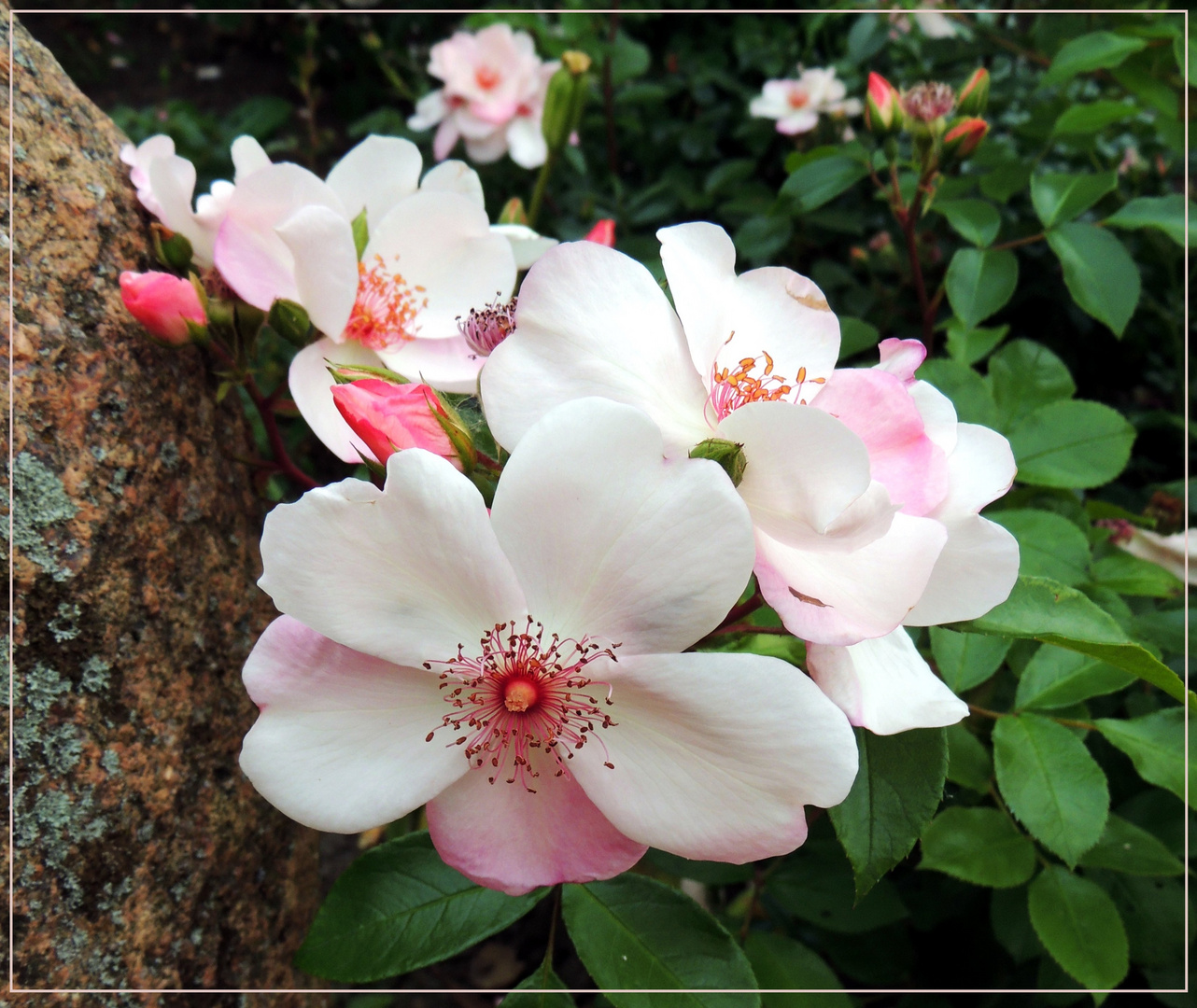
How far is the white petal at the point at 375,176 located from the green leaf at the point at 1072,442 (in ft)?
2.79

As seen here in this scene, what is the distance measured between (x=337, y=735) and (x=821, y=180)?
1.20 m

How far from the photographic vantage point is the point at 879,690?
27.0 inches

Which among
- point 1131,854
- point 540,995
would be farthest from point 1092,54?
point 540,995

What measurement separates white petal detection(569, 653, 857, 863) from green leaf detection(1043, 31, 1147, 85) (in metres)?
1.20

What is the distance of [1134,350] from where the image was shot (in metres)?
1.93

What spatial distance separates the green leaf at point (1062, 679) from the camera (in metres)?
0.99

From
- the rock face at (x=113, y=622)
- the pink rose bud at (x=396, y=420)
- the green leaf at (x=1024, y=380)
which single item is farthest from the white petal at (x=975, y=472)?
the rock face at (x=113, y=622)

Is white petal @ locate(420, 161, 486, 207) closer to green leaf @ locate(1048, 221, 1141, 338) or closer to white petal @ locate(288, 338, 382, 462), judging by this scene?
white petal @ locate(288, 338, 382, 462)

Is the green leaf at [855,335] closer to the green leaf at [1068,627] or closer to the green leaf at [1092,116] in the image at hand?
the green leaf at [1092,116]

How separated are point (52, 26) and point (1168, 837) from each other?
14.2ft

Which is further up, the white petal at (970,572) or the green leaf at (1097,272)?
the white petal at (970,572)

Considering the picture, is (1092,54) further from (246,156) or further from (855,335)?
(246,156)

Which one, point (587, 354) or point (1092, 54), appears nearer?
point (587, 354)

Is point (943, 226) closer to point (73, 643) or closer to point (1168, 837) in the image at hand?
point (1168, 837)
